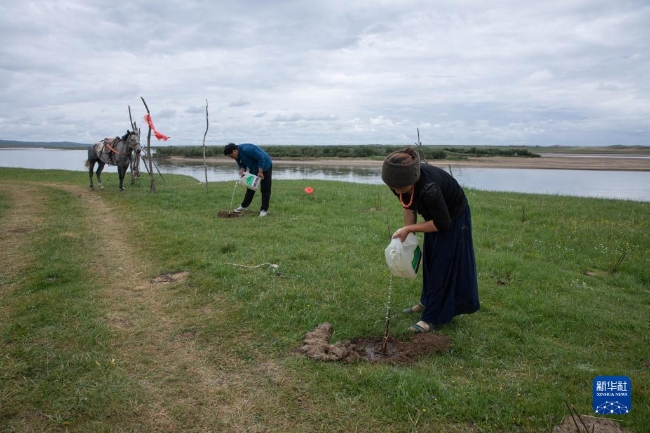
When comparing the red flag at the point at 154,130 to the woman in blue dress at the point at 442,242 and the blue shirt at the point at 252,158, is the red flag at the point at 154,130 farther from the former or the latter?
the woman in blue dress at the point at 442,242

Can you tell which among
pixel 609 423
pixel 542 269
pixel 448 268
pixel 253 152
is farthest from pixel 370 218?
pixel 609 423

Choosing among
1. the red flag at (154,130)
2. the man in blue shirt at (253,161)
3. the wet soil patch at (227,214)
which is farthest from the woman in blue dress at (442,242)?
the red flag at (154,130)

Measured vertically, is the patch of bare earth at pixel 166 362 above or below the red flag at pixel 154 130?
below

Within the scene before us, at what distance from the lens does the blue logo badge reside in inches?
87.8

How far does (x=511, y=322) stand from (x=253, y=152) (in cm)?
695

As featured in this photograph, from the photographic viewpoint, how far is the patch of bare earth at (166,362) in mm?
3008

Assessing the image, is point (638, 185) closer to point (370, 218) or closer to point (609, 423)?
point (370, 218)

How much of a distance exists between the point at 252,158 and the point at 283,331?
20.5 ft

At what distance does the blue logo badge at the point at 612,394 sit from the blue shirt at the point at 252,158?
834cm

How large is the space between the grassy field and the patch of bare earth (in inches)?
0.6

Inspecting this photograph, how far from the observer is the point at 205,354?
3857 mm

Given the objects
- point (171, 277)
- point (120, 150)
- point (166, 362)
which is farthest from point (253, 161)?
point (120, 150)

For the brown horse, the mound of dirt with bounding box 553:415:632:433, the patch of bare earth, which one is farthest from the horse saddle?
the mound of dirt with bounding box 553:415:632:433

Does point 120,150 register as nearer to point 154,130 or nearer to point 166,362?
point 154,130
